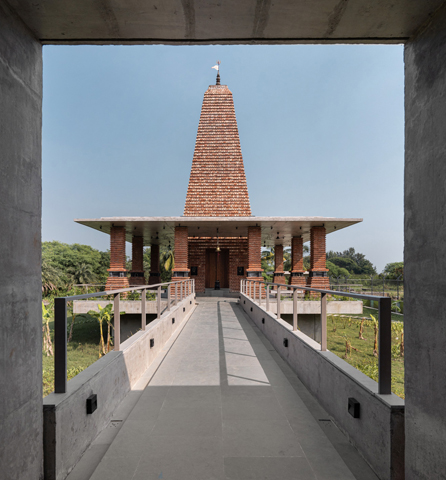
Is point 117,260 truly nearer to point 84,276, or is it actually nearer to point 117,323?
point 117,323

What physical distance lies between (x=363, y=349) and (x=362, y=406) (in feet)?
36.9

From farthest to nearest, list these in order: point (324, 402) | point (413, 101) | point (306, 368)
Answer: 1. point (306, 368)
2. point (324, 402)
3. point (413, 101)

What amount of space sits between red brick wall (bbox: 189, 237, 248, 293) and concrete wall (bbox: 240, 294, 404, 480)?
15173mm

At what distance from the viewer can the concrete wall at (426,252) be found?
6.15 ft

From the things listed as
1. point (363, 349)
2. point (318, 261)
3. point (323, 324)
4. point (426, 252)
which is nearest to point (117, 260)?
point (318, 261)

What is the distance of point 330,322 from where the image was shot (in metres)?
19.3

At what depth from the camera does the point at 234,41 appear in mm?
2342

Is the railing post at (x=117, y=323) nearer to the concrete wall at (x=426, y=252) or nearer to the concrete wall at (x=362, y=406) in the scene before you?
the concrete wall at (x=362, y=406)

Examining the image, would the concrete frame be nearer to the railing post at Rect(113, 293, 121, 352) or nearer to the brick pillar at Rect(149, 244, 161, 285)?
the railing post at Rect(113, 293, 121, 352)

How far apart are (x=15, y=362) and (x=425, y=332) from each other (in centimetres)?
260

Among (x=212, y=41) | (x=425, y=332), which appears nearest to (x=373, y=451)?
(x=425, y=332)

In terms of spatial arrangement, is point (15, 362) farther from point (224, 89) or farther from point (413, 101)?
point (224, 89)

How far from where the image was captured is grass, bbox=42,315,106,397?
10084mm

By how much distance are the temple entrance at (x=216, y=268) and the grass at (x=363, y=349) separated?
277 inches
